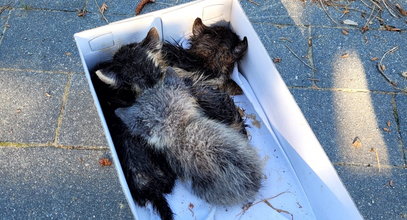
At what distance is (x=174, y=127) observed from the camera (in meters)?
2.89

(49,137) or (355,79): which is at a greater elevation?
(355,79)

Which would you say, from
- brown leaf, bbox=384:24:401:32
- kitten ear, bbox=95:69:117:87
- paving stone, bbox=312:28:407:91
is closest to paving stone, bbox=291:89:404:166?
paving stone, bbox=312:28:407:91

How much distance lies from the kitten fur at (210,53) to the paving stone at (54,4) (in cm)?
148

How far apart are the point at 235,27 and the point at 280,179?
1405mm

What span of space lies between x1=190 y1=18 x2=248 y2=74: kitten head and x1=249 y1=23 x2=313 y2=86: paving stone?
2.33 ft

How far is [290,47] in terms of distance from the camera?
424cm

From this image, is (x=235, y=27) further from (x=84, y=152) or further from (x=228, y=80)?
(x=84, y=152)

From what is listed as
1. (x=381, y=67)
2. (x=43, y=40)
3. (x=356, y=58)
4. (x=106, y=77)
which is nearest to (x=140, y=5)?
(x=43, y=40)

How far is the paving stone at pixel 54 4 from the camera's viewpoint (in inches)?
173

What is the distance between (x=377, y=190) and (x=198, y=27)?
2.08 m

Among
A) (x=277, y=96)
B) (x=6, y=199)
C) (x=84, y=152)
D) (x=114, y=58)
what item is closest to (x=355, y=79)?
(x=277, y=96)

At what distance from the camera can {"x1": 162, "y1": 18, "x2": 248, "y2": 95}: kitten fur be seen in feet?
11.6

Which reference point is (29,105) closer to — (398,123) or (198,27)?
(198,27)

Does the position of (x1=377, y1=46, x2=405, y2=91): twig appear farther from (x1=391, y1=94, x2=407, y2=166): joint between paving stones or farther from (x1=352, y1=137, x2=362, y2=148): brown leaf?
(x1=352, y1=137, x2=362, y2=148): brown leaf
